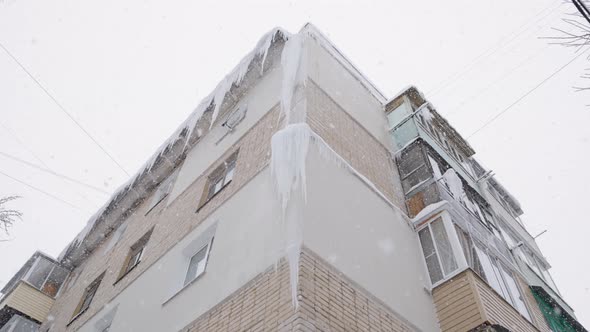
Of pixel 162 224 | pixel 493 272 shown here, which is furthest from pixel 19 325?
pixel 493 272

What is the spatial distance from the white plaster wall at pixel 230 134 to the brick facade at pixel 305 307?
438 centimetres

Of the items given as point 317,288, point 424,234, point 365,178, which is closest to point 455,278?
point 424,234

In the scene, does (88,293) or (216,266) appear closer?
(216,266)

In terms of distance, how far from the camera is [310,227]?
531cm

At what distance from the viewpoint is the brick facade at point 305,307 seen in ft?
14.4

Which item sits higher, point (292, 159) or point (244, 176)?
point (244, 176)

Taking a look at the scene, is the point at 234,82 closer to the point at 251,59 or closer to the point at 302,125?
the point at 251,59

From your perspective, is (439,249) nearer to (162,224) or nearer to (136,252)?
(162,224)

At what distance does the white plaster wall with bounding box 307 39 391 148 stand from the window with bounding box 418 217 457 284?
2655 millimetres

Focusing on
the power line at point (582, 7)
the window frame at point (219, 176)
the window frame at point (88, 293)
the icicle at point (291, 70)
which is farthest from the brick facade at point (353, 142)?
the window frame at point (88, 293)

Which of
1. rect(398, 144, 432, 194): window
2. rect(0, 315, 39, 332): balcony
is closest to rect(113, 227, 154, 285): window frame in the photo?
rect(0, 315, 39, 332): balcony

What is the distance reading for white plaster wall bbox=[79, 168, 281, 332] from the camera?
5.52 m

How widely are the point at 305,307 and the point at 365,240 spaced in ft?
6.07

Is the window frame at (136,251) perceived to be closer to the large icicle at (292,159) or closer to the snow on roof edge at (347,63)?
the large icicle at (292,159)
